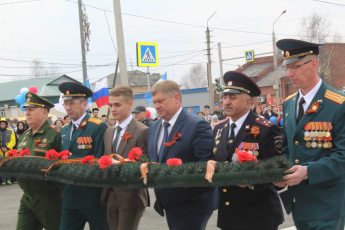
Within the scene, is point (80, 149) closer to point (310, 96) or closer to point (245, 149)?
point (245, 149)

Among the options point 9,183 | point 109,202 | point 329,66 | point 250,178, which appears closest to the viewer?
point 250,178

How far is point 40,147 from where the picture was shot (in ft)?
17.4

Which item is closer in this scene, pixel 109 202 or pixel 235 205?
pixel 235 205

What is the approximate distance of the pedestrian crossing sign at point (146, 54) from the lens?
14.1 m

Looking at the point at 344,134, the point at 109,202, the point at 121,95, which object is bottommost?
the point at 109,202

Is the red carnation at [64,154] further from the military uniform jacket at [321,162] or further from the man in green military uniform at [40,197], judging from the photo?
the military uniform jacket at [321,162]

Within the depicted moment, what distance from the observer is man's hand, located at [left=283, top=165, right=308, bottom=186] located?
3215mm

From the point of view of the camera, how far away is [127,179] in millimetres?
3809

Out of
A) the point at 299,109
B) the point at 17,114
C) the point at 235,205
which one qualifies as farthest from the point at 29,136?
the point at 17,114

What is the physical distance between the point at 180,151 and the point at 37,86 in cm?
4256

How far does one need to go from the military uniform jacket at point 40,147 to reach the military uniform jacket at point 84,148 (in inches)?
8.4

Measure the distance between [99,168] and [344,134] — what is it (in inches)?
85.3

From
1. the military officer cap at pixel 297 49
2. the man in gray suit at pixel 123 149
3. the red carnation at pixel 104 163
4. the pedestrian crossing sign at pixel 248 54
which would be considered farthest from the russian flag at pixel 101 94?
the pedestrian crossing sign at pixel 248 54

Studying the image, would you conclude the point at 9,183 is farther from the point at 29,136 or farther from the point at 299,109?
the point at 299,109
